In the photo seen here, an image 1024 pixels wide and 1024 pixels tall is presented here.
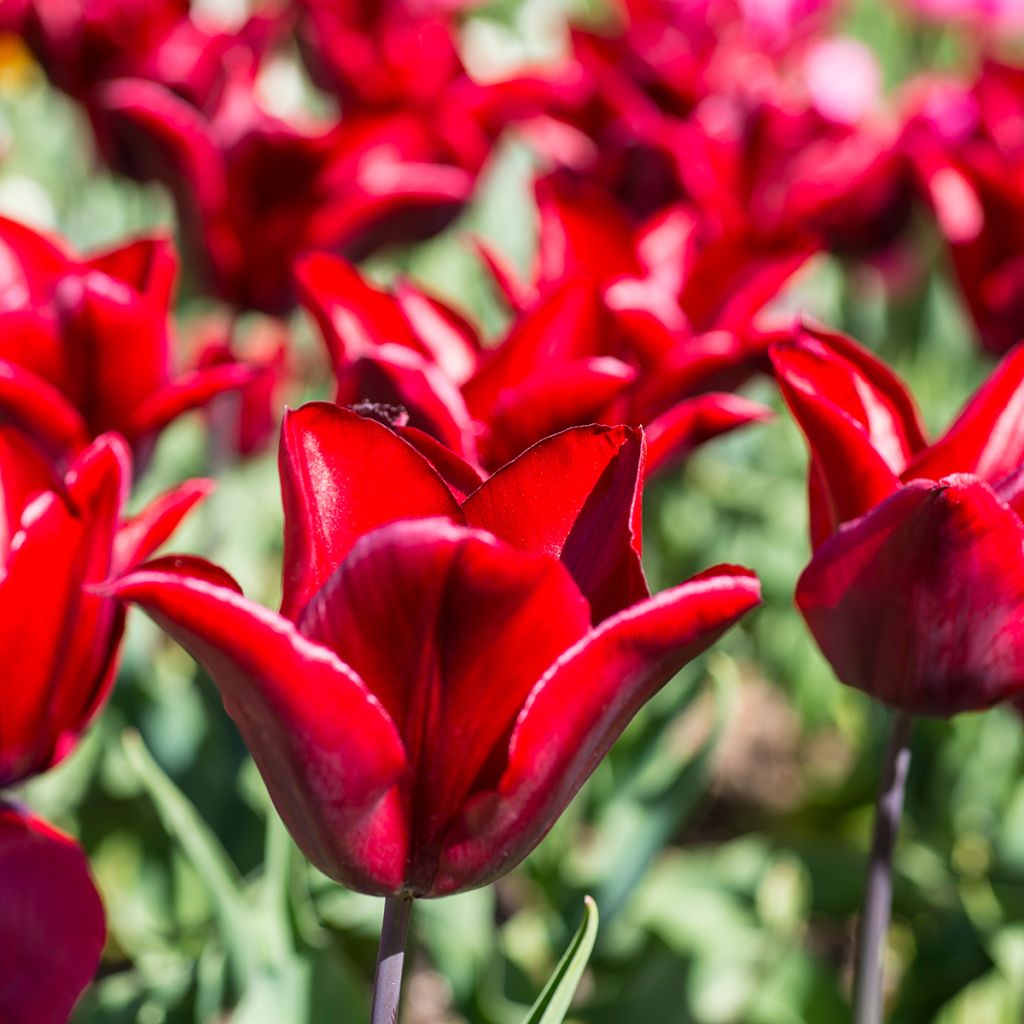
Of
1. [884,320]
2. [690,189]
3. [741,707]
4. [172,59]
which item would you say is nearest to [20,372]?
[690,189]

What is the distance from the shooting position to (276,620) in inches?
15.6

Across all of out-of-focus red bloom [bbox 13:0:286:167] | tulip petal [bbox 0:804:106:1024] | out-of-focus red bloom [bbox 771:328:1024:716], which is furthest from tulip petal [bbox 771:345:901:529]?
out-of-focus red bloom [bbox 13:0:286:167]

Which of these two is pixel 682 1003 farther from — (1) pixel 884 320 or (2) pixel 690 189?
(1) pixel 884 320

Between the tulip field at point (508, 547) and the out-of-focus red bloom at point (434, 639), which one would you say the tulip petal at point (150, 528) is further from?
the out-of-focus red bloom at point (434, 639)

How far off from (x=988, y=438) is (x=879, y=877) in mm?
219

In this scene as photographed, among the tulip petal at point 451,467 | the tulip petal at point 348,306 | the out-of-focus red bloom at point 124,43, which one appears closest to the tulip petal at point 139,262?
the tulip petal at point 348,306

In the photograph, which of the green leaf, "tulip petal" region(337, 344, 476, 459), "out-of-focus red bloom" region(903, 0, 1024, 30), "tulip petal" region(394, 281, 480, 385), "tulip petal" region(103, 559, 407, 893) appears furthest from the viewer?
"out-of-focus red bloom" region(903, 0, 1024, 30)

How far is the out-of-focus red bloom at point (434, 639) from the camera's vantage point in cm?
41

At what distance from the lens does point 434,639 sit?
429mm

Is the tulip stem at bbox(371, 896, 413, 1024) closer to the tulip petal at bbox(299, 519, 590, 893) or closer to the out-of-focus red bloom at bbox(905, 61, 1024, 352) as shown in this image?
the tulip petal at bbox(299, 519, 590, 893)

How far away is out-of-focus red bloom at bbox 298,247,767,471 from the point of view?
64 centimetres

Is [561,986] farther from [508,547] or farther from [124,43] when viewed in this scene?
[124,43]

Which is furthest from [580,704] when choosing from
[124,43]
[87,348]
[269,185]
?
[124,43]

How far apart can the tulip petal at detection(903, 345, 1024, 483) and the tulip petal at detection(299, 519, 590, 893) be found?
214 mm
